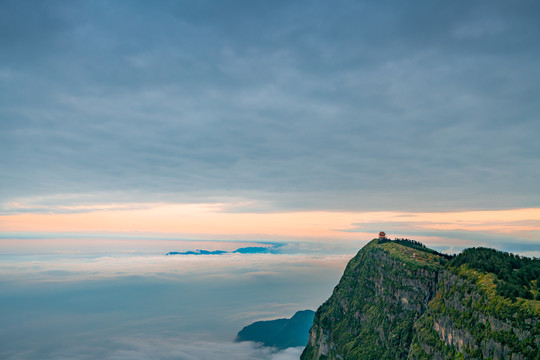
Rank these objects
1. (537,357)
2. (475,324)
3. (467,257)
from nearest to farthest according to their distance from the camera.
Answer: (537,357)
(475,324)
(467,257)

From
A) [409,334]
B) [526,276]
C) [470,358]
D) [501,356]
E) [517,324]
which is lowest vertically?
[409,334]

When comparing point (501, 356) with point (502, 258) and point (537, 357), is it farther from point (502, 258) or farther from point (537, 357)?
point (502, 258)

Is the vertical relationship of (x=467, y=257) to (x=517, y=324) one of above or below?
above

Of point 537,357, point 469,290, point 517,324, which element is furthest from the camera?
point 469,290

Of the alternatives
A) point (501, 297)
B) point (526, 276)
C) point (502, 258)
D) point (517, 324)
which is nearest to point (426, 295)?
point (502, 258)

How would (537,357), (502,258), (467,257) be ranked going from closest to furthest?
1. (537,357)
2. (502,258)
3. (467,257)

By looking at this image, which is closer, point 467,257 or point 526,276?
point 526,276

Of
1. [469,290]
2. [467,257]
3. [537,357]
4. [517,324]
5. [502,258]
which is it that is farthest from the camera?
[467,257]

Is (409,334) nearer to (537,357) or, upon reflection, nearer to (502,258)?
(502,258)

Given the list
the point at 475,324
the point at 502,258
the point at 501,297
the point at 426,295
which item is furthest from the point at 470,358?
the point at 426,295
